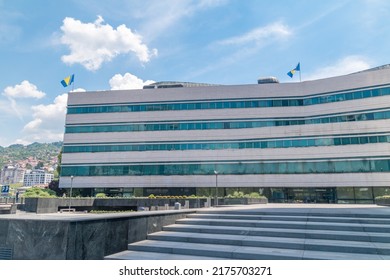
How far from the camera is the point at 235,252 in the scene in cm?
691

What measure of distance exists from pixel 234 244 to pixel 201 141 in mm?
35465

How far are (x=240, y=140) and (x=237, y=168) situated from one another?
4.50 meters

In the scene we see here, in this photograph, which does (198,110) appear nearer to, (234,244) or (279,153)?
(279,153)

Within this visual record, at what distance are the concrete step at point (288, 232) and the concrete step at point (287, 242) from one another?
24cm

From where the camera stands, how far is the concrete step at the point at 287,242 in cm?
693

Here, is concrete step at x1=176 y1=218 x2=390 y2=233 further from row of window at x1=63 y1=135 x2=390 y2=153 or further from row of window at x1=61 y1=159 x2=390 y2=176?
row of window at x1=63 y1=135 x2=390 y2=153

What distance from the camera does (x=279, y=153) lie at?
40719 millimetres

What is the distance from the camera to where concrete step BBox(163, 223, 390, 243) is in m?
7.84

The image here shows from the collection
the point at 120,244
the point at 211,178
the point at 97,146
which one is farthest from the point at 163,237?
the point at 97,146

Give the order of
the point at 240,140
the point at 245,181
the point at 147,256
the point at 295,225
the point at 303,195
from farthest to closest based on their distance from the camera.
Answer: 1. the point at 240,140
2. the point at 245,181
3. the point at 303,195
4. the point at 295,225
5. the point at 147,256

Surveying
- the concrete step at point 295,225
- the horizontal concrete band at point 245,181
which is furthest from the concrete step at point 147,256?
the horizontal concrete band at point 245,181

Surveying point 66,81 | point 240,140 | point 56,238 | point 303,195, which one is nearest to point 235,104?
point 240,140

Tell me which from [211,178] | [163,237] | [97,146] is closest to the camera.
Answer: [163,237]

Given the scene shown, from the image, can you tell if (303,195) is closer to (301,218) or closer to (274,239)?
(301,218)
